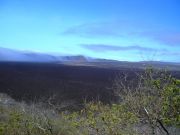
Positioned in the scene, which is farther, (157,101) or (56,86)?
(56,86)

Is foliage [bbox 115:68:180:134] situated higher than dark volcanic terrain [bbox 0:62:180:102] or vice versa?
foliage [bbox 115:68:180:134]

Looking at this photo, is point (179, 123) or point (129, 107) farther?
point (129, 107)

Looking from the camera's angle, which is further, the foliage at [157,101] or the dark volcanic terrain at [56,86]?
the dark volcanic terrain at [56,86]

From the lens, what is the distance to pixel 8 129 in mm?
12055

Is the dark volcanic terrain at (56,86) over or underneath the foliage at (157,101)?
underneath

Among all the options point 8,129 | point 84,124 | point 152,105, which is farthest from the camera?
point 8,129

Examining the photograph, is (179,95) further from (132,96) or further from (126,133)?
(126,133)

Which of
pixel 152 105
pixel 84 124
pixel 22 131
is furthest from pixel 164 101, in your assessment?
pixel 22 131

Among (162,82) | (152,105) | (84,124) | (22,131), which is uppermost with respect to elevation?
(162,82)

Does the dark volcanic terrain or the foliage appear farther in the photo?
the dark volcanic terrain

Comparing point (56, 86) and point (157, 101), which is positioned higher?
point (157, 101)

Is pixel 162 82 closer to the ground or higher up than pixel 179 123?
higher up

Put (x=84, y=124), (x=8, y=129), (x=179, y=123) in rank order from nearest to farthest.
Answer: (x=179, y=123), (x=84, y=124), (x=8, y=129)

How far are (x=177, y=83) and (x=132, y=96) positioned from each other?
131 cm
